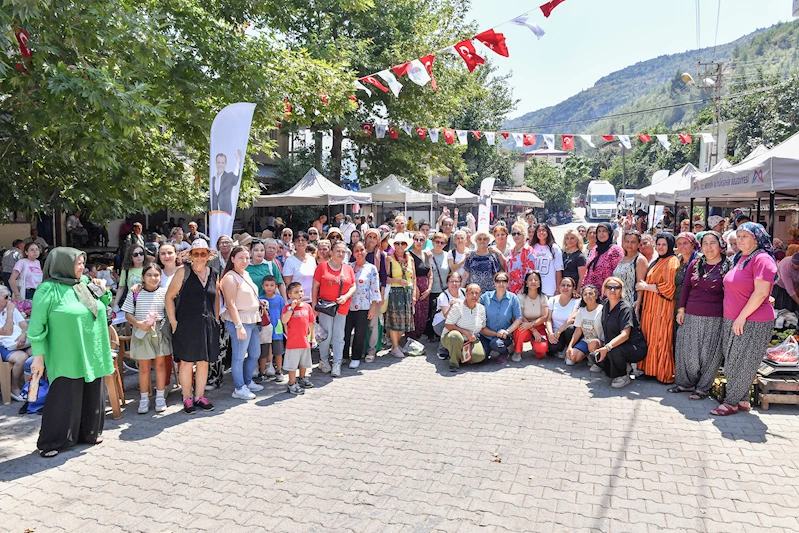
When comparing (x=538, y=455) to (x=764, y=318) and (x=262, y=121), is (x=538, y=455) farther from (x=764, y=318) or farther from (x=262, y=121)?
(x=262, y=121)

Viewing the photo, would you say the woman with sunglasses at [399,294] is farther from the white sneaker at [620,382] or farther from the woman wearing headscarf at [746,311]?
the woman wearing headscarf at [746,311]

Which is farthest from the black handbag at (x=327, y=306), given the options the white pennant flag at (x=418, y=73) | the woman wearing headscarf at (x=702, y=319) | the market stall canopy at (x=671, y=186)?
the market stall canopy at (x=671, y=186)

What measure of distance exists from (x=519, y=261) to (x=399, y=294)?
6.03 feet

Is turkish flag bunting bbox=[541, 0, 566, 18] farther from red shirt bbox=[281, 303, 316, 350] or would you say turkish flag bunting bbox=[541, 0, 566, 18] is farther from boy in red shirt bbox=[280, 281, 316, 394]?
red shirt bbox=[281, 303, 316, 350]

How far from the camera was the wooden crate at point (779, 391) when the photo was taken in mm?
5727

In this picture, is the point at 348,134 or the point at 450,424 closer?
the point at 450,424

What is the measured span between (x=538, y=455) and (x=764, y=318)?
2583 mm

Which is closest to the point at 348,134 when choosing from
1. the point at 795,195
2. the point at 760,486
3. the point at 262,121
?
the point at 262,121

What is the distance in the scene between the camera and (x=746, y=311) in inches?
211

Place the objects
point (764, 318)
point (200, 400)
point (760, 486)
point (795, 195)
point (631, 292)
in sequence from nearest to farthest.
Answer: point (760, 486) → point (764, 318) → point (200, 400) → point (631, 292) → point (795, 195)

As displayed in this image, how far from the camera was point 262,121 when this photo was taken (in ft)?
32.7

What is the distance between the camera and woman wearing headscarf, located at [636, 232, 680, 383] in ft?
21.6

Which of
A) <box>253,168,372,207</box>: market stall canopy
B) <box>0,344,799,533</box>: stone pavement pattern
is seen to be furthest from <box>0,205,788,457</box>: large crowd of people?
<box>253,168,372,207</box>: market stall canopy

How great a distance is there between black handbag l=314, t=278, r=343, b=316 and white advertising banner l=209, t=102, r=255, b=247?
1.44 metres
